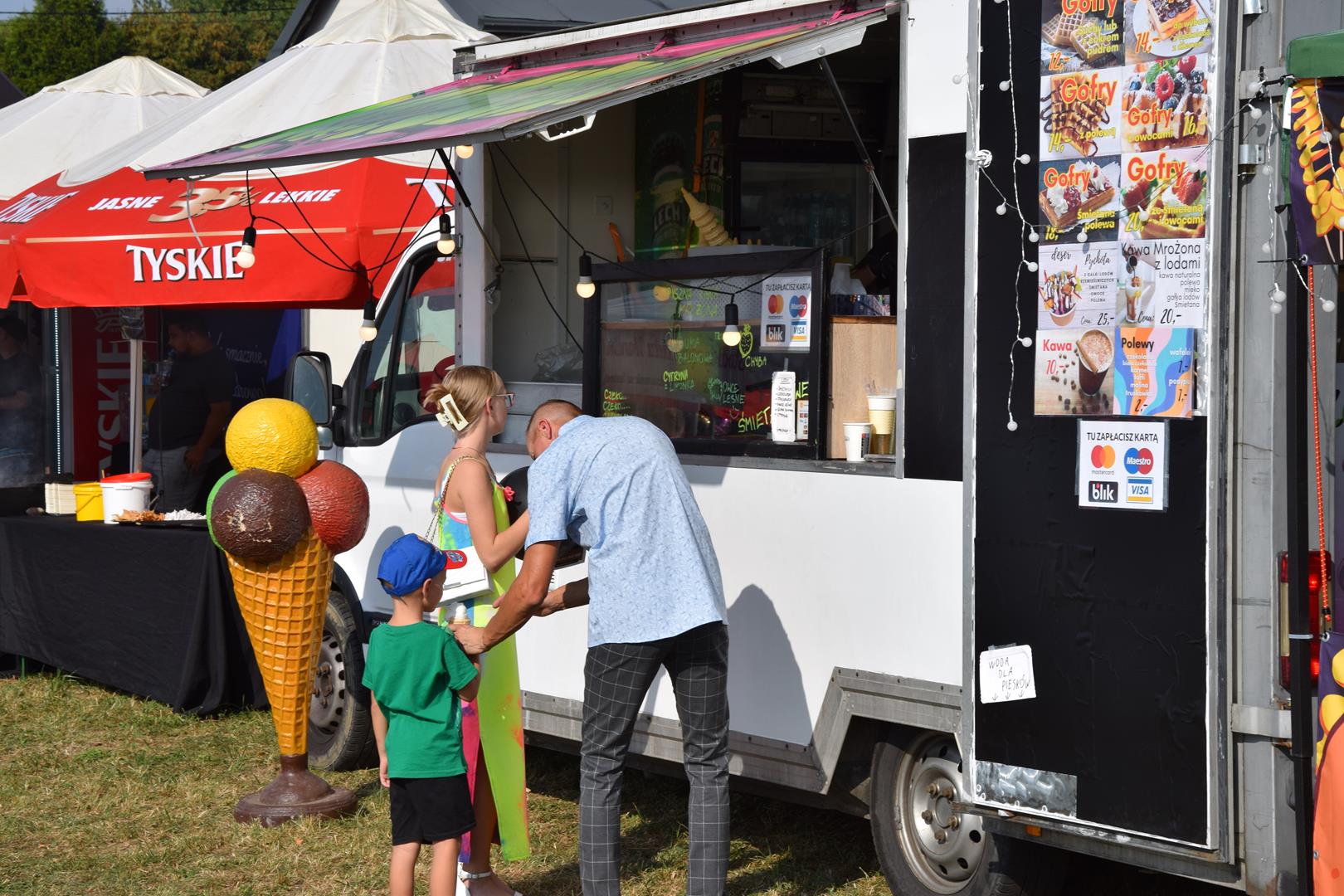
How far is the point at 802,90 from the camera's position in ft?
21.7

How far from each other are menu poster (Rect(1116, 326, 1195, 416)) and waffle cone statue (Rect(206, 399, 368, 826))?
3.15 meters

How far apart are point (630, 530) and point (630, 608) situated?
0.70 ft

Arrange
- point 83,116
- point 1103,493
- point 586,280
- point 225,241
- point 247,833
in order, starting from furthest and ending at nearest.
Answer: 1. point 83,116
2. point 225,241
3. point 247,833
4. point 586,280
5. point 1103,493

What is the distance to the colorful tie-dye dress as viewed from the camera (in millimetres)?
4773

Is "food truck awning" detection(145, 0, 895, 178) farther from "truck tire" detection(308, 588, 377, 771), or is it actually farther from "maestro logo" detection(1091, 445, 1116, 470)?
"truck tire" detection(308, 588, 377, 771)

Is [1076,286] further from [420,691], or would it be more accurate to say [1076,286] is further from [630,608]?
[420,691]

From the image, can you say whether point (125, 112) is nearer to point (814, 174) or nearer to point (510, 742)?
point (814, 174)

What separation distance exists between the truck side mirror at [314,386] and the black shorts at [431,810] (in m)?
2.56

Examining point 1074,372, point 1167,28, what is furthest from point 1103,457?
point 1167,28

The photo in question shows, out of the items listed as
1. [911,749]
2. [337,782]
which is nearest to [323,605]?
[337,782]

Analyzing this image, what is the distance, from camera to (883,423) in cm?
465

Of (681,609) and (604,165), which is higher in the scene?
(604,165)

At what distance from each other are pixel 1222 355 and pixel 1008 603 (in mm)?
834

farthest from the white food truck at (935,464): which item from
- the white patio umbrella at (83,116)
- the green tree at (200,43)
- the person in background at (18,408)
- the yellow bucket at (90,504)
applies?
the green tree at (200,43)
